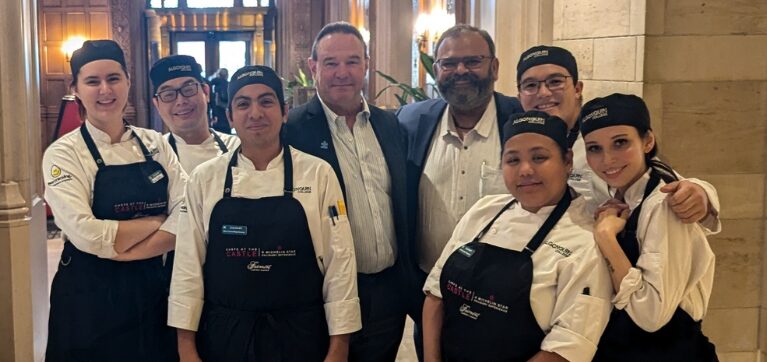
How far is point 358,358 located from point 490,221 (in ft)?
2.41

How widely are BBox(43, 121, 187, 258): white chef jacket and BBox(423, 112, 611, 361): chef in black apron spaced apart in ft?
3.40

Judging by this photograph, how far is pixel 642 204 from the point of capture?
210 centimetres

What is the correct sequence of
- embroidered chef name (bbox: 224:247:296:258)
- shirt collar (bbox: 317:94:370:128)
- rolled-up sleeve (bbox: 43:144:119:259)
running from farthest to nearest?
shirt collar (bbox: 317:94:370:128)
rolled-up sleeve (bbox: 43:144:119:259)
embroidered chef name (bbox: 224:247:296:258)

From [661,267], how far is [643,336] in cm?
21

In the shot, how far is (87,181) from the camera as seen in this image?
8.73 ft

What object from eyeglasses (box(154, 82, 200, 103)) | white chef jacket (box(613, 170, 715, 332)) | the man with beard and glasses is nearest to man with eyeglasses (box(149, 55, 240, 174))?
eyeglasses (box(154, 82, 200, 103))

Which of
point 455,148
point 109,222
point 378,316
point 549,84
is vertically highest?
point 549,84

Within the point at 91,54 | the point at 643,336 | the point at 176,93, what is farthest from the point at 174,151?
the point at 643,336

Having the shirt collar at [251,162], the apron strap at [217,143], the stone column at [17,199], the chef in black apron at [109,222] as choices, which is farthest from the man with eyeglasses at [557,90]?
the stone column at [17,199]

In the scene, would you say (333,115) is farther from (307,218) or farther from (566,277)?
(566,277)

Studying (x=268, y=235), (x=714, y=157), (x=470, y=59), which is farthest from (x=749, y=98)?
(x=268, y=235)

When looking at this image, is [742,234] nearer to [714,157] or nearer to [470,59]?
[714,157]

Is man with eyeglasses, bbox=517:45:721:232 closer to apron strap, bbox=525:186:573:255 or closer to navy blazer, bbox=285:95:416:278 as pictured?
apron strap, bbox=525:186:573:255

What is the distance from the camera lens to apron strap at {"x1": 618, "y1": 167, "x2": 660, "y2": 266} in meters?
2.10
